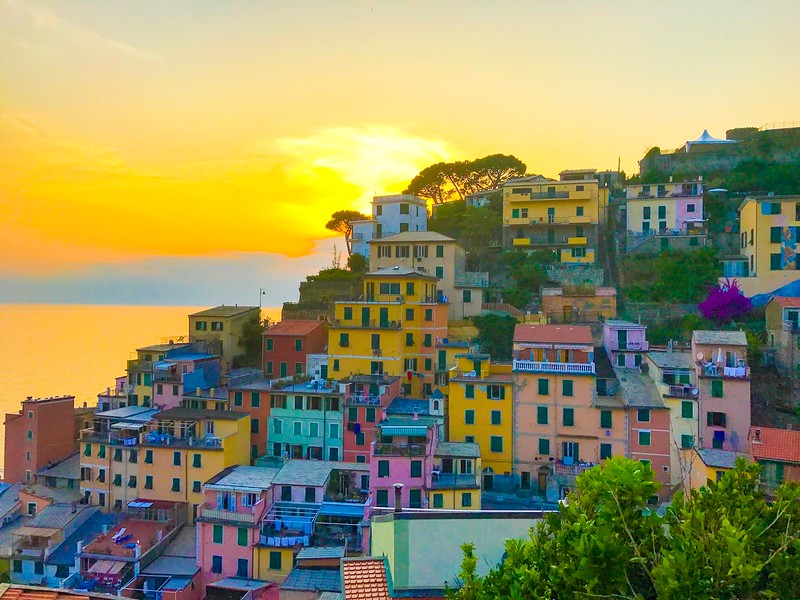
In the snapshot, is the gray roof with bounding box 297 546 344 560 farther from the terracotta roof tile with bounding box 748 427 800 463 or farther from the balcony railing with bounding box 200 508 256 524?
the terracotta roof tile with bounding box 748 427 800 463

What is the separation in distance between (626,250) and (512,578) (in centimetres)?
4084

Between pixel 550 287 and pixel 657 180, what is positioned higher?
pixel 657 180

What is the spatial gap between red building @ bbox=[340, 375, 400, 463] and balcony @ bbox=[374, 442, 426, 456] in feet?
13.8

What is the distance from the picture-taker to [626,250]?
45.1 meters

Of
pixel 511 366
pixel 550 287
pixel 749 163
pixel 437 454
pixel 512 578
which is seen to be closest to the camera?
pixel 512 578

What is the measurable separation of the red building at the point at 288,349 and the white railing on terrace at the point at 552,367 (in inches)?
570

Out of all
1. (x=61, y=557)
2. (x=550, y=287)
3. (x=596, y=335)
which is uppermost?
A: (x=550, y=287)

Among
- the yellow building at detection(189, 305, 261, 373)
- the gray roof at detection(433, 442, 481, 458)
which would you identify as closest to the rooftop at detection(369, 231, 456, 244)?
the yellow building at detection(189, 305, 261, 373)

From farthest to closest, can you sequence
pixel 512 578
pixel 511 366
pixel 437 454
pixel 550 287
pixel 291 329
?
pixel 550 287
pixel 291 329
pixel 511 366
pixel 437 454
pixel 512 578

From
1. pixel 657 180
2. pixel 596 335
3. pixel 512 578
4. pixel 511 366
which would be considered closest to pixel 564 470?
pixel 511 366

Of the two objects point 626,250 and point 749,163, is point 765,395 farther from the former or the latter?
point 749,163

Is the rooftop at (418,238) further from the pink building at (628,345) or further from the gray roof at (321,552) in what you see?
the gray roof at (321,552)

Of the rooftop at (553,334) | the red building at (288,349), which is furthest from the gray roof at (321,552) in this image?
the red building at (288,349)

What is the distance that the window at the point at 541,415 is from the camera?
30234 millimetres
